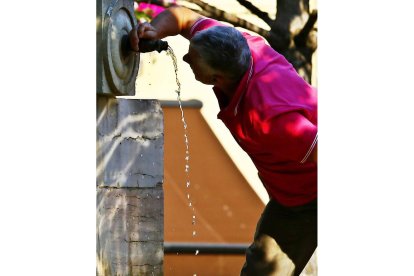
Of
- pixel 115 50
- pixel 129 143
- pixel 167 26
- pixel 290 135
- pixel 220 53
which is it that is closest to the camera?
pixel 290 135

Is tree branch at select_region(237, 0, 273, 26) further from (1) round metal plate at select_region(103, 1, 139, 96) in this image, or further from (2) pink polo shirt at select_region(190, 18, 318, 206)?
(1) round metal plate at select_region(103, 1, 139, 96)

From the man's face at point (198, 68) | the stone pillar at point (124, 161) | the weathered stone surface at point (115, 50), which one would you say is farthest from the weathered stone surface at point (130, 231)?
the man's face at point (198, 68)

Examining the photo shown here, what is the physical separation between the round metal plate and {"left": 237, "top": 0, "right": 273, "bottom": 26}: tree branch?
455 mm

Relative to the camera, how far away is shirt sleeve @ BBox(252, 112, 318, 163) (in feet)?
12.9

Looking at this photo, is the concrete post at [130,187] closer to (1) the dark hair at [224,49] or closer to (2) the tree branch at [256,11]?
(1) the dark hair at [224,49]

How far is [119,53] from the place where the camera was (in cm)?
432

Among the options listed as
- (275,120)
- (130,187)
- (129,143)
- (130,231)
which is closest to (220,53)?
(275,120)

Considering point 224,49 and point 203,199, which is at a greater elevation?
point 224,49

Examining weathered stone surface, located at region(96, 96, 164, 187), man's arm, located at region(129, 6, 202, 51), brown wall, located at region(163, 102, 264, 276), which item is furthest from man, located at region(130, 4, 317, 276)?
weathered stone surface, located at region(96, 96, 164, 187)

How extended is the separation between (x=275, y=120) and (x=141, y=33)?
647mm

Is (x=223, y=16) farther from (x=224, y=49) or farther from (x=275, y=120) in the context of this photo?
(x=275, y=120)

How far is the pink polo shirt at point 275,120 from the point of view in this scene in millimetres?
4020
